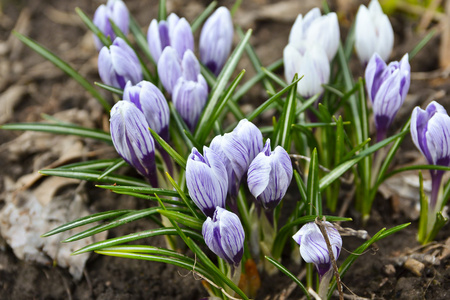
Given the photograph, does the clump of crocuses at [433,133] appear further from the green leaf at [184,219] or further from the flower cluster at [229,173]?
the green leaf at [184,219]

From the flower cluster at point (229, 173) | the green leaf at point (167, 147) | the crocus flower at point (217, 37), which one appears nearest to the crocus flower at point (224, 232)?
the flower cluster at point (229, 173)

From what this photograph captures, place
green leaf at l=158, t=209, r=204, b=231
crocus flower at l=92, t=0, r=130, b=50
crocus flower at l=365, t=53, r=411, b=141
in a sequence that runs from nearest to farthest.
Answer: green leaf at l=158, t=209, r=204, b=231 < crocus flower at l=365, t=53, r=411, b=141 < crocus flower at l=92, t=0, r=130, b=50

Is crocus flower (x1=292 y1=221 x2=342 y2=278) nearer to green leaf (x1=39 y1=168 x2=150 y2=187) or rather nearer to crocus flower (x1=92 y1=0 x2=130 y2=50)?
green leaf (x1=39 y1=168 x2=150 y2=187)

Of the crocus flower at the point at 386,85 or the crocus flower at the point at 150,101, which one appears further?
the crocus flower at the point at 386,85

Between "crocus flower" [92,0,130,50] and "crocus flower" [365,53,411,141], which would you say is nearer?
"crocus flower" [365,53,411,141]

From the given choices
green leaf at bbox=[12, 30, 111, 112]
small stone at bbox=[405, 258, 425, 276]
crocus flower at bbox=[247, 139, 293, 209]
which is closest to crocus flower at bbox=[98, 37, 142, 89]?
green leaf at bbox=[12, 30, 111, 112]

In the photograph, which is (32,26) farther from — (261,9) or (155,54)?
(155,54)
